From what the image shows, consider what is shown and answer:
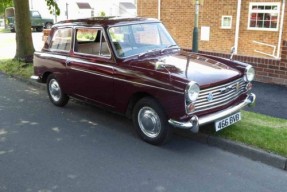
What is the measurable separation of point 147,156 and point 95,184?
1036 mm

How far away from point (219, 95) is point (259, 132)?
0.91 meters

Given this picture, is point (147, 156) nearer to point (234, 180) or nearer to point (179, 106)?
point (179, 106)

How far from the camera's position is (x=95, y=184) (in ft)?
13.8

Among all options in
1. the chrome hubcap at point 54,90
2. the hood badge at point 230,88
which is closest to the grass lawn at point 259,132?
the hood badge at point 230,88

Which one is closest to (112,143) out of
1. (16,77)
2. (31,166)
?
(31,166)

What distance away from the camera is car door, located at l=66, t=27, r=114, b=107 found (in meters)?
5.87

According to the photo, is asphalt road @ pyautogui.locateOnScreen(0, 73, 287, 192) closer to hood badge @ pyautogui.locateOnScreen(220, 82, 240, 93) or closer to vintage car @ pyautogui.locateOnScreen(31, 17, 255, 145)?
vintage car @ pyautogui.locateOnScreen(31, 17, 255, 145)

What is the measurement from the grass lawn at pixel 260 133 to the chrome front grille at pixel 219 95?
517mm

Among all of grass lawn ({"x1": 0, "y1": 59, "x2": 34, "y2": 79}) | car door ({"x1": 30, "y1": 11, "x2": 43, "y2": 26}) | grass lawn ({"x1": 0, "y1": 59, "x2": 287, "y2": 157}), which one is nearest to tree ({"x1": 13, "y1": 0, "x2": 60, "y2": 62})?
grass lawn ({"x1": 0, "y1": 59, "x2": 34, "y2": 79})

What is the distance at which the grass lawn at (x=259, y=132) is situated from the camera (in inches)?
193

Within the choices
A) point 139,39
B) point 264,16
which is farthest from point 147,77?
point 264,16

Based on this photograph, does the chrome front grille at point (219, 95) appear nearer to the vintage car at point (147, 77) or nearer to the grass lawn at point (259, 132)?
the vintage car at point (147, 77)

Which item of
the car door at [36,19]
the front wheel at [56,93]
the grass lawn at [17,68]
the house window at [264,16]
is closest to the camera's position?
the front wheel at [56,93]

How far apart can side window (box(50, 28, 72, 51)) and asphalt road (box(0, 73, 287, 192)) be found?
1478 millimetres
